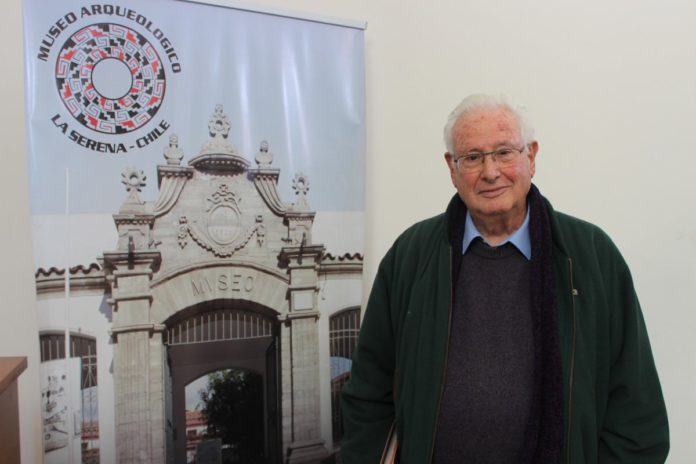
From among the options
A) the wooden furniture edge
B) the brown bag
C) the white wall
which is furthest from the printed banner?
the brown bag

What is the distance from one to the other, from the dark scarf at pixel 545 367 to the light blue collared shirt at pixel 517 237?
3 cm

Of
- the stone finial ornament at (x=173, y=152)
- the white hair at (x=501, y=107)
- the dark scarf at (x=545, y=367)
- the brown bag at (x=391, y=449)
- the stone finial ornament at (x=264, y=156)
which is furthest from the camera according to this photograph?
the stone finial ornament at (x=264, y=156)

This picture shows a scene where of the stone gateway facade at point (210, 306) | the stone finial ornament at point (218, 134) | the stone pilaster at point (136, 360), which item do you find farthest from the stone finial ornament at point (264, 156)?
the stone pilaster at point (136, 360)

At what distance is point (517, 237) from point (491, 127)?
269mm

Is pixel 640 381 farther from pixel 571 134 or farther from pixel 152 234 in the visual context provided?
pixel 152 234

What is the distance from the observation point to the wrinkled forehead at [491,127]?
116 centimetres

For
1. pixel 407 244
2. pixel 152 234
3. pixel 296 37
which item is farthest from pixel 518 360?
pixel 296 37

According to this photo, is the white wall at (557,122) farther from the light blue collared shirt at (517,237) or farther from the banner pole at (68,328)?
the light blue collared shirt at (517,237)

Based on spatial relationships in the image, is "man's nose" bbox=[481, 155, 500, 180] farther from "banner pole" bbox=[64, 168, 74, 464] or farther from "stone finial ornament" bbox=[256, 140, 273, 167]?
"banner pole" bbox=[64, 168, 74, 464]

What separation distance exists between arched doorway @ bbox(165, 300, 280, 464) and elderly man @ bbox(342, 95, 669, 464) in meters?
0.82

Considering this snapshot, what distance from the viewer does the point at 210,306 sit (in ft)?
6.14

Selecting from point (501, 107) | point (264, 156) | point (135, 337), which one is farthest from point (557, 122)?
point (135, 337)

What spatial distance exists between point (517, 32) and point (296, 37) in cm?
96

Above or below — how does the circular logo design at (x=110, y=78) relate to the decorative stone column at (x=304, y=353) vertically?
above
